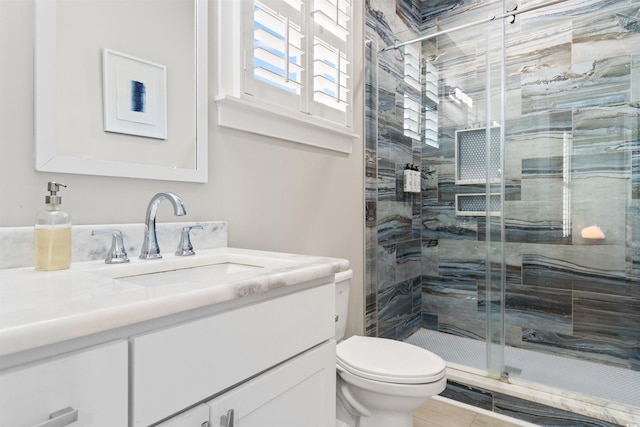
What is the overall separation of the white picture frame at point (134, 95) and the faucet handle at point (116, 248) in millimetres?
294

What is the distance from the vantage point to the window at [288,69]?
133 centimetres

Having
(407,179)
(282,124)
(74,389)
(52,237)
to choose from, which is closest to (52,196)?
(52,237)

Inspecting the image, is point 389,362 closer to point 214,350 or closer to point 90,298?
point 214,350

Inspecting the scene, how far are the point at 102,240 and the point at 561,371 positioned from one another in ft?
7.96

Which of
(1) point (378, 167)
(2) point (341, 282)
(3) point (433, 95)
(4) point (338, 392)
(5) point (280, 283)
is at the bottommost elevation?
(4) point (338, 392)

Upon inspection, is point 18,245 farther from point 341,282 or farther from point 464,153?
point 464,153

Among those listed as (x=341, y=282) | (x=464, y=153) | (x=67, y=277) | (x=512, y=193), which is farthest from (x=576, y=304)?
(x=67, y=277)

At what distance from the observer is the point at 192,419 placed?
25.0 inches

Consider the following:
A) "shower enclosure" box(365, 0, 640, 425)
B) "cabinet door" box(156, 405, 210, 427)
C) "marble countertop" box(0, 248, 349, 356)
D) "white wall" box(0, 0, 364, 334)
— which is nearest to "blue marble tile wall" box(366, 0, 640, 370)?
"shower enclosure" box(365, 0, 640, 425)

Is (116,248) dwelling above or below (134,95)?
below

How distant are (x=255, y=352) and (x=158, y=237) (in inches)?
21.6

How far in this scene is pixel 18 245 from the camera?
0.84 m

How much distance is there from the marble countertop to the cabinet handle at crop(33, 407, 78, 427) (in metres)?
0.10

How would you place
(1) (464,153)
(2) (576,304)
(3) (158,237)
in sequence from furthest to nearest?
(1) (464,153), (2) (576,304), (3) (158,237)
